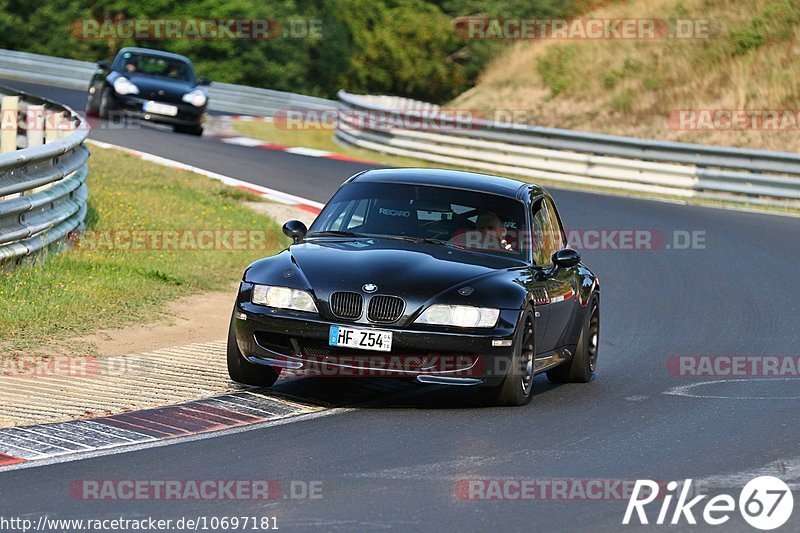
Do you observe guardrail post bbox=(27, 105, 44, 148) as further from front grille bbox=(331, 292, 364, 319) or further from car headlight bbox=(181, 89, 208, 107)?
car headlight bbox=(181, 89, 208, 107)

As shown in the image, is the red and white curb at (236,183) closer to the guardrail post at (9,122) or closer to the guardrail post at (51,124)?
the guardrail post at (51,124)

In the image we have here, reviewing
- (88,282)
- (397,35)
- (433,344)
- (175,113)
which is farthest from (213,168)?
(397,35)

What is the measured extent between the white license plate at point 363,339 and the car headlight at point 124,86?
19800 mm

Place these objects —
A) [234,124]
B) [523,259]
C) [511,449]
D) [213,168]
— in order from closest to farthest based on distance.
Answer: [511,449] < [523,259] < [213,168] < [234,124]

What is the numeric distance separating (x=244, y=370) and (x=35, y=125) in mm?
9156

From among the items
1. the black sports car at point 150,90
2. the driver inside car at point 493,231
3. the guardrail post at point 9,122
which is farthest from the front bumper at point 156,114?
the driver inside car at point 493,231

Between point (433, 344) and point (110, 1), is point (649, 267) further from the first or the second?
point (110, 1)

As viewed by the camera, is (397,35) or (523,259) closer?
(523,259)

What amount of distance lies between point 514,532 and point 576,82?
3179 cm

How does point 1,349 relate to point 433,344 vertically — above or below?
below

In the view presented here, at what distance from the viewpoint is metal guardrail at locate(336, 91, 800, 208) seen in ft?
81.4

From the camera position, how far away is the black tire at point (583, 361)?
10.6 m

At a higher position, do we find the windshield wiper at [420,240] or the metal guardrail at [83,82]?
the windshield wiper at [420,240]

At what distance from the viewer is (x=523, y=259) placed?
32.1 feet
